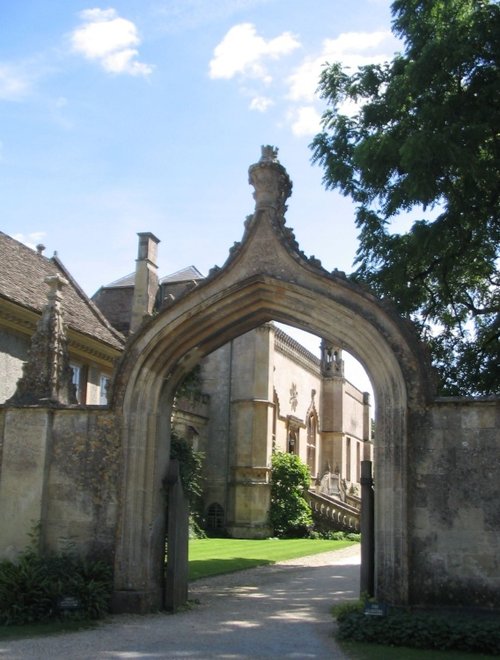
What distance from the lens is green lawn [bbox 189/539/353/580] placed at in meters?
18.0

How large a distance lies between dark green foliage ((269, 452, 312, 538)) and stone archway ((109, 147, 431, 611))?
20.2 meters

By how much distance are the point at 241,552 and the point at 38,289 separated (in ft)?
32.4

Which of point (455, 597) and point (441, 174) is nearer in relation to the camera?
point (455, 597)

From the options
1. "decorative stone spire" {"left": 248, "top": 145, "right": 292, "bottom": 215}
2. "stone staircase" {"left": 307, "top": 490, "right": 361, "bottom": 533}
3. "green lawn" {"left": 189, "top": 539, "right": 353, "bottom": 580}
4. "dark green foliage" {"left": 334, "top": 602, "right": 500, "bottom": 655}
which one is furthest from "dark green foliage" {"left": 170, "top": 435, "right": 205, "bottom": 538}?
"dark green foliage" {"left": 334, "top": 602, "right": 500, "bottom": 655}

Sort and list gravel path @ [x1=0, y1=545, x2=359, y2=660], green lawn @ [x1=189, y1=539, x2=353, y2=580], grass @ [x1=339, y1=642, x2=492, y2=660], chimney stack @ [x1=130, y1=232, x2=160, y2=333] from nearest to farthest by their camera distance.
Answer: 1. grass @ [x1=339, y1=642, x2=492, y2=660]
2. gravel path @ [x1=0, y1=545, x2=359, y2=660]
3. green lawn @ [x1=189, y1=539, x2=353, y2=580]
4. chimney stack @ [x1=130, y1=232, x2=160, y2=333]

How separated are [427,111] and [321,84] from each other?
4.08 metres

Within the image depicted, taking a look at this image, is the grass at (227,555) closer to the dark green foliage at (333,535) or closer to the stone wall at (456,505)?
the dark green foliage at (333,535)

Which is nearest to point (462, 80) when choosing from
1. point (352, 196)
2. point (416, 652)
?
point (352, 196)

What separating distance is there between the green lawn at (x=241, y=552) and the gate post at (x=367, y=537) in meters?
6.07

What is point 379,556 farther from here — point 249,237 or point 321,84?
point 321,84

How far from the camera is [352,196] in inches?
659

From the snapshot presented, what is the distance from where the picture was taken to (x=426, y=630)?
8750mm

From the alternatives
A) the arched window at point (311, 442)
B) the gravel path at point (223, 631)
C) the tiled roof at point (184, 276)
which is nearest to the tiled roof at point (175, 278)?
the tiled roof at point (184, 276)

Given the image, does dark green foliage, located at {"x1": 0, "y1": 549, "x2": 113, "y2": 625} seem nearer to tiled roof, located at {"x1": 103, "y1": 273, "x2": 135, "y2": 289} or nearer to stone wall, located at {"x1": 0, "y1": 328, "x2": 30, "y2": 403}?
stone wall, located at {"x1": 0, "y1": 328, "x2": 30, "y2": 403}
